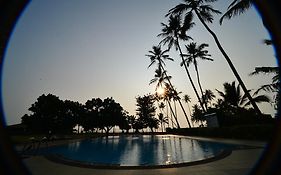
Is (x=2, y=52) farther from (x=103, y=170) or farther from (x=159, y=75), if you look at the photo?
(x=159, y=75)

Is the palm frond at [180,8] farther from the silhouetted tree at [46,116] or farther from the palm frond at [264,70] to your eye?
the silhouetted tree at [46,116]

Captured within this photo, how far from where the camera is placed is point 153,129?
2162 inches

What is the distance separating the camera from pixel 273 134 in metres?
1.77

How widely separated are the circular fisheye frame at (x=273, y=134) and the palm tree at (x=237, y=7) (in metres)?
13.0

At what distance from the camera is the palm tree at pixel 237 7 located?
41.6 ft

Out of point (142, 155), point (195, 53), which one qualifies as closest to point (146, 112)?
point (195, 53)

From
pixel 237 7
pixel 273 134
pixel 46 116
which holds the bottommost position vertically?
pixel 273 134

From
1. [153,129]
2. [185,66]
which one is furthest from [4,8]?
[153,129]

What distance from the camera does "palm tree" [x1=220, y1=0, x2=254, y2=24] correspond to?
12.7 m

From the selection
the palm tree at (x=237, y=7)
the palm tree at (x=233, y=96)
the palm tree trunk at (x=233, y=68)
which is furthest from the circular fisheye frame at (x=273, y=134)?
the palm tree at (x=233, y=96)

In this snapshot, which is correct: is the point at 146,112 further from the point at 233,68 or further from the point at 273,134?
the point at 273,134

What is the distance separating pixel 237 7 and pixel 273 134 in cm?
1412

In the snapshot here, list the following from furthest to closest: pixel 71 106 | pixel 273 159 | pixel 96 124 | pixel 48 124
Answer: pixel 96 124
pixel 71 106
pixel 48 124
pixel 273 159

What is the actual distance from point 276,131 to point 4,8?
285cm
